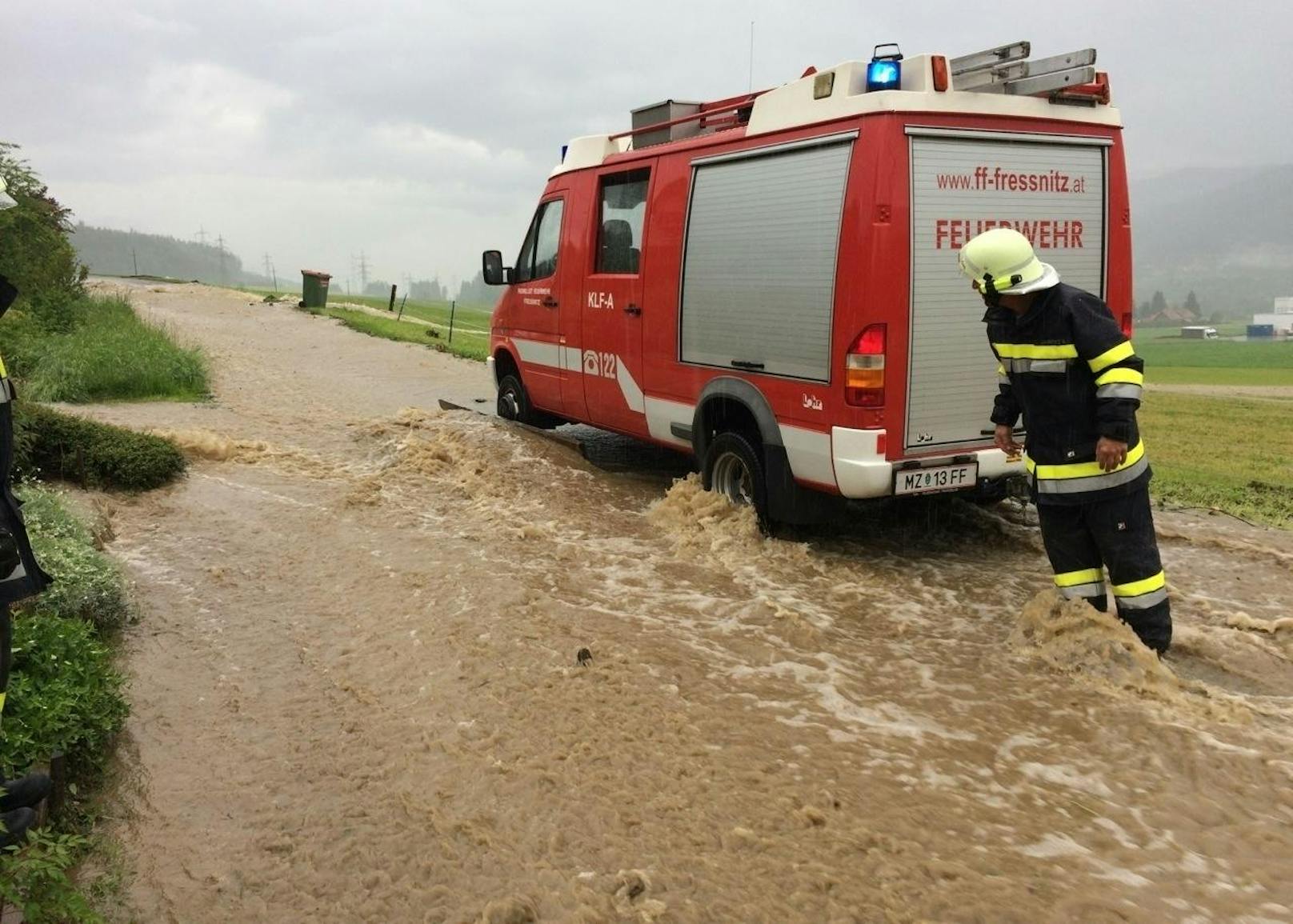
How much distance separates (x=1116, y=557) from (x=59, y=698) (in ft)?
14.0

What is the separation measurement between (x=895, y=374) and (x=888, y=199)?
0.93 m

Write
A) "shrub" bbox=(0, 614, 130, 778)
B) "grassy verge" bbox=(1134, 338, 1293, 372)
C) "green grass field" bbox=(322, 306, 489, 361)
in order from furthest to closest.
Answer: "grassy verge" bbox=(1134, 338, 1293, 372), "green grass field" bbox=(322, 306, 489, 361), "shrub" bbox=(0, 614, 130, 778)

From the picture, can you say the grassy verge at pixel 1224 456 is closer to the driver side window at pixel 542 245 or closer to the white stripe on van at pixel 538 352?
the white stripe on van at pixel 538 352

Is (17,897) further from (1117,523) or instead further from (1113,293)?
(1113,293)

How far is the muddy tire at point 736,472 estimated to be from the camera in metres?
6.29

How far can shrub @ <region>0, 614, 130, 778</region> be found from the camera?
11.1 ft

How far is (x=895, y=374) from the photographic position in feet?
17.9

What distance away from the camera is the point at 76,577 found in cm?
491

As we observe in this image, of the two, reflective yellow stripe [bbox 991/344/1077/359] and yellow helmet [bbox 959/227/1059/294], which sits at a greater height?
yellow helmet [bbox 959/227/1059/294]

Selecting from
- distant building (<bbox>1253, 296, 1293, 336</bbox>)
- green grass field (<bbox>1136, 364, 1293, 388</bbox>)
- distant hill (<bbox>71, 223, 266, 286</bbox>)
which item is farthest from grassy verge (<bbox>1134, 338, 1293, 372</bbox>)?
distant hill (<bbox>71, 223, 266, 286</bbox>)

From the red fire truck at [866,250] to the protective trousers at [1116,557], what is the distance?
1.08 meters

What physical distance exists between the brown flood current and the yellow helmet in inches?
59.1

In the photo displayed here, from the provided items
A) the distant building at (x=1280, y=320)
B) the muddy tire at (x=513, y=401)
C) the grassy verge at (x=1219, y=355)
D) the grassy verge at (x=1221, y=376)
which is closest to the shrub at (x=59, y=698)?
the muddy tire at (x=513, y=401)

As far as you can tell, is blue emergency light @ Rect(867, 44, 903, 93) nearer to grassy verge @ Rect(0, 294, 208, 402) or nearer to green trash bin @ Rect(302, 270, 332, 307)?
grassy verge @ Rect(0, 294, 208, 402)
